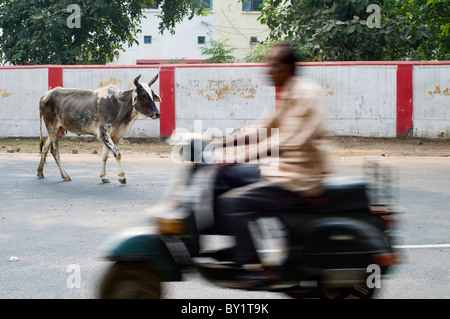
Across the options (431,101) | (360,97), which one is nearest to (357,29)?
(360,97)

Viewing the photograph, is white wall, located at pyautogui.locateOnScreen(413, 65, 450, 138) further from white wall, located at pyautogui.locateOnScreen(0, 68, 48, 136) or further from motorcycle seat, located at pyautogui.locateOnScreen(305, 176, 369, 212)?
motorcycle seat, located at pyautogui.locateOnScreen(305, 176, 369, 212)

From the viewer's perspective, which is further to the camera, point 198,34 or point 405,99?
point 198,34

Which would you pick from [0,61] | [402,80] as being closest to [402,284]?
[402,80]

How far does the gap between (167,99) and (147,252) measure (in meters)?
16.2

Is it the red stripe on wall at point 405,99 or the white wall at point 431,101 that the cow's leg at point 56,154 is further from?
the white wall at point 431,101

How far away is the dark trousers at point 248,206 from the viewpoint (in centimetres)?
440

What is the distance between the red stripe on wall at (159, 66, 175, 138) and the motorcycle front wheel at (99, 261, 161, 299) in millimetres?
16043

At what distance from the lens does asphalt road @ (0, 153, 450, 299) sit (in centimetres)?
555

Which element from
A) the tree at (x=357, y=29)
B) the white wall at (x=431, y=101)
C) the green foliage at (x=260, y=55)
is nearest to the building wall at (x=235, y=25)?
the green foliage at (x=260, y=55)

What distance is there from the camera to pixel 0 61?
86.8 ft

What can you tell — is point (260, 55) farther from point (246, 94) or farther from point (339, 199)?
point (339, 199)

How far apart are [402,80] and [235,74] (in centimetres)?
456

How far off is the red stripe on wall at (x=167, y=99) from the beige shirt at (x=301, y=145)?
1571 centimetres

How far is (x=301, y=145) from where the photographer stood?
457 centimetres
